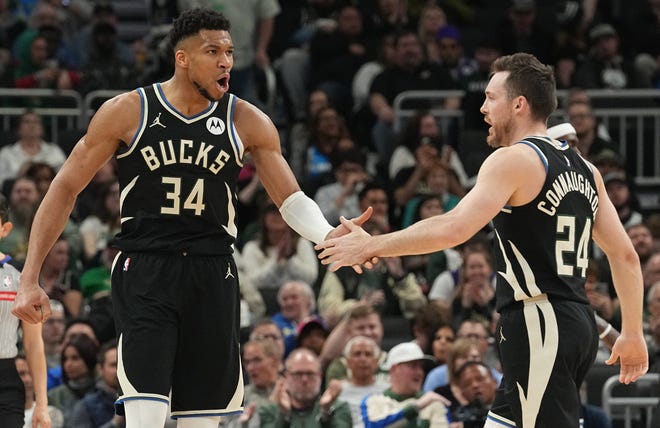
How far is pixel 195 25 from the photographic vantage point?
7.07 meters

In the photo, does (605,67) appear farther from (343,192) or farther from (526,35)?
(343,192)

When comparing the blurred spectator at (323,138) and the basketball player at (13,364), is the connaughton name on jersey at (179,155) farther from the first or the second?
the blurred spectator at (323,138)

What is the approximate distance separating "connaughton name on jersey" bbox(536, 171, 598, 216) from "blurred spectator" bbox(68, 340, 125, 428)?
5.57 m

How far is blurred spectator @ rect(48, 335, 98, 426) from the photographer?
11.6 m

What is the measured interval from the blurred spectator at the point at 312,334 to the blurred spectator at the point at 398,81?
4100 mm

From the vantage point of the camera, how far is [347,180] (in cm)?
1466

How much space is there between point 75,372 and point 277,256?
2709mm

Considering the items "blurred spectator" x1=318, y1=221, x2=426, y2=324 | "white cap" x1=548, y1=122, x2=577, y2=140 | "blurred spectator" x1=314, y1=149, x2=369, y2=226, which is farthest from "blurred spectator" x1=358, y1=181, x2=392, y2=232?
"white cap" x1=548, y1=122, x2=577, y2=140

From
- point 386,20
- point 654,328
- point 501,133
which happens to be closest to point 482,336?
point 654,328

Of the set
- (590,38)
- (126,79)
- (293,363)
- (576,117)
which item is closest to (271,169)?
(293,363)

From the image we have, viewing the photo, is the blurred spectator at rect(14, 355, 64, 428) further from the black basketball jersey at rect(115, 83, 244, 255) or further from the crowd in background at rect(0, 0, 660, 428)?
the black basketball jersey at rect(115, 83, 244, 255)

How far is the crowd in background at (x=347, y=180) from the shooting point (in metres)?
11.4

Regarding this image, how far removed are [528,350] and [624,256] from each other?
0.76 meters

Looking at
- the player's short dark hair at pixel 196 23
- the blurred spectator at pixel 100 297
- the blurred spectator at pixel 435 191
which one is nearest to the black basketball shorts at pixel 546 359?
the player's short dark hair at pixel 196 23
